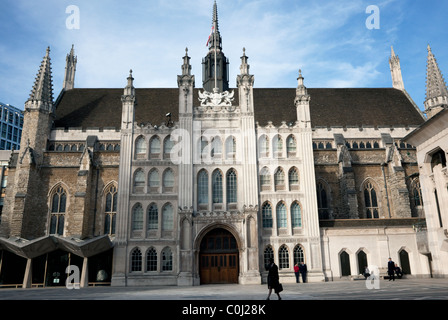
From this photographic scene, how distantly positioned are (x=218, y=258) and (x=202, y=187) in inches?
219

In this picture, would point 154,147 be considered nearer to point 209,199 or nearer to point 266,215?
point 209,199

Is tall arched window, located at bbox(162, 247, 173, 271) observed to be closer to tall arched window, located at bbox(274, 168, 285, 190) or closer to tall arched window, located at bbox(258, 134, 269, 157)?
tall arched window, located at bbox(274, 168, 285, 190)

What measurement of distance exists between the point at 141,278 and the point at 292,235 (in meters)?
11.7

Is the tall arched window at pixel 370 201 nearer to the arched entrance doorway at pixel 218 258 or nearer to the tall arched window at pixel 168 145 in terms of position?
the arched entrance doorway at pixel 218 258

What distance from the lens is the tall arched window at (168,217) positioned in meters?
28.3

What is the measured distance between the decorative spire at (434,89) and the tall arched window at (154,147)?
102 feet

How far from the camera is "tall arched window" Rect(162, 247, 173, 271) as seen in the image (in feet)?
90.4

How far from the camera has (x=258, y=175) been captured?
2897cm

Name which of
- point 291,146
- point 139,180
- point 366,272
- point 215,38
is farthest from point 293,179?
point 215,38

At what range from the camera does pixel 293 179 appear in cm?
2941

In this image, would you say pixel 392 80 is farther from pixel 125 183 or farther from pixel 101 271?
pixel 101 271

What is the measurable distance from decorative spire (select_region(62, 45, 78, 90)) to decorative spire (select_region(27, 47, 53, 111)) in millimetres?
7374

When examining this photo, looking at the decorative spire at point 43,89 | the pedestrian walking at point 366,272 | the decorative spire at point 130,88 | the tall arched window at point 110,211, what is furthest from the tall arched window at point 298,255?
the decorative spire at point 43,89

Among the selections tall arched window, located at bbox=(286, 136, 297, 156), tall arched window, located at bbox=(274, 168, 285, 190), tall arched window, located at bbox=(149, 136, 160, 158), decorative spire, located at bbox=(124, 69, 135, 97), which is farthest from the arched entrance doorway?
decorative spire, located at bbox=(124, 69, 135, 97)
